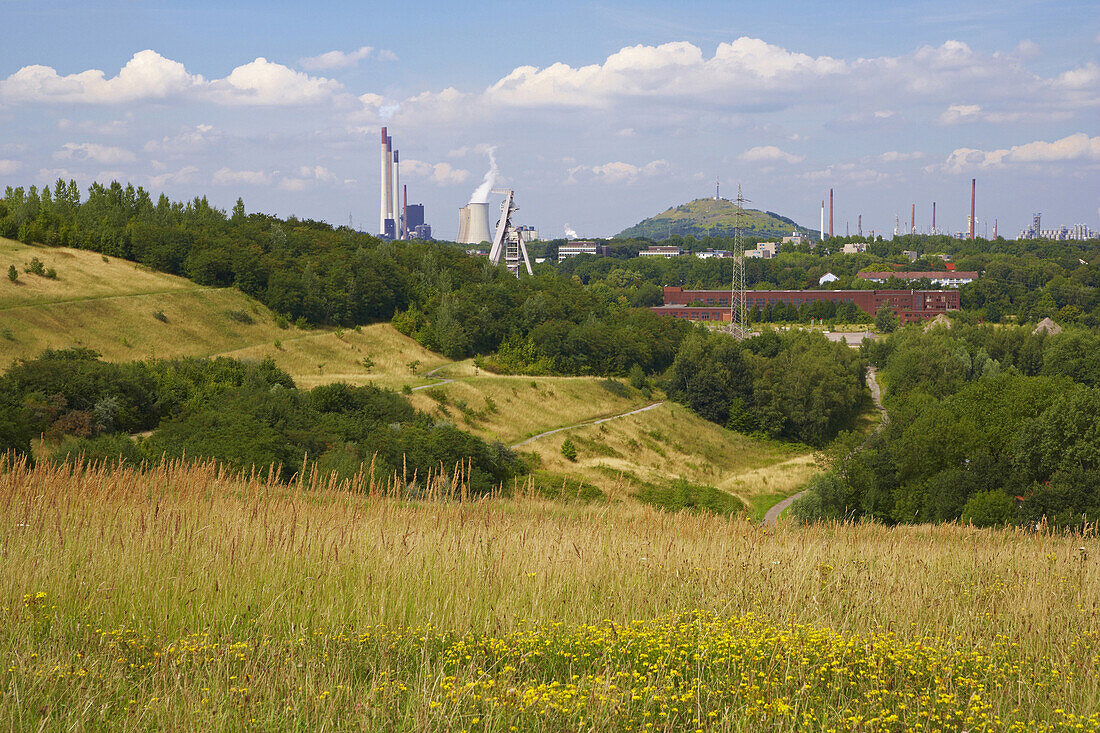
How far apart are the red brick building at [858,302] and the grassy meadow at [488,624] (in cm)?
13950

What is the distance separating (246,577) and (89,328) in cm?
5746

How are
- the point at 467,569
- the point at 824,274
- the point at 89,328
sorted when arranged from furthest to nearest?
the point at 824,274
the point at 89,328
the point at 467,569

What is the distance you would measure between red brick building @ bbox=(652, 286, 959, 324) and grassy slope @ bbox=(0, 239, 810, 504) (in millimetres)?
75043

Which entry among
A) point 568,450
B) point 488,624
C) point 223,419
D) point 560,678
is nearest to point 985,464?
point 568,450

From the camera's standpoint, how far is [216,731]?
13.1 feet

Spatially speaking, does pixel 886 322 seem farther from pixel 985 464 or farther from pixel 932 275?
pixel 985 464

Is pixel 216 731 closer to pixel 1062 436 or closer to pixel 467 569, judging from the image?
pixel 467 569

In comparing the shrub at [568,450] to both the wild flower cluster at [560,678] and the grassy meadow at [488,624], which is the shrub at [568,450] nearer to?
the grassy meadow at [488,624]

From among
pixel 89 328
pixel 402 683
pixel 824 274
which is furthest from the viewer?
pixel 824 274

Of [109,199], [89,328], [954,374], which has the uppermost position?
[109,199]

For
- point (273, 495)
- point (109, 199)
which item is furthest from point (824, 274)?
point (273, 495)

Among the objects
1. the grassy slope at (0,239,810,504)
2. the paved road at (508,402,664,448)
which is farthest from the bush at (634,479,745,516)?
the paved road at (508,402,664,448)

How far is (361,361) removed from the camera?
70250 mm

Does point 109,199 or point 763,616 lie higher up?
point 109,199
